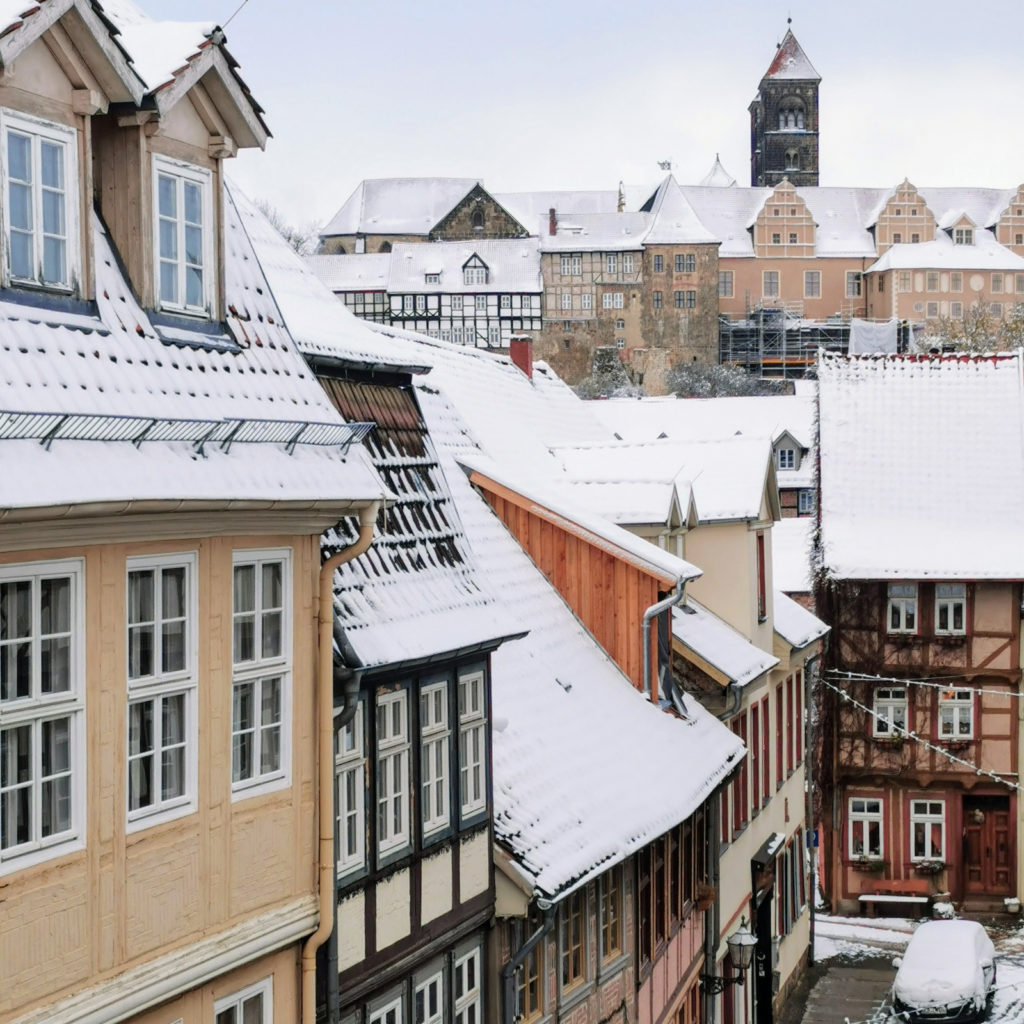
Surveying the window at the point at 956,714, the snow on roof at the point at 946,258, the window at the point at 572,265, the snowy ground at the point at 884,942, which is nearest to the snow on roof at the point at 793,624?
the snowy ground at the point at 884,942

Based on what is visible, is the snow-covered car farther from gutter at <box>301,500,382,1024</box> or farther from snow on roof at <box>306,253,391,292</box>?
snow on roof at <box>306,253,391,292</box>

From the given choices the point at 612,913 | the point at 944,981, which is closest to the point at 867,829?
the point at 944,981

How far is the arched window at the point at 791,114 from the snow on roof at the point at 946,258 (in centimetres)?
2795

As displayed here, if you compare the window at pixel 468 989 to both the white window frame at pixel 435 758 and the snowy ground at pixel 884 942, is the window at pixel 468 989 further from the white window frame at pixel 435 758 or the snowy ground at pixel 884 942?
the snowy ground at pixel 884 942

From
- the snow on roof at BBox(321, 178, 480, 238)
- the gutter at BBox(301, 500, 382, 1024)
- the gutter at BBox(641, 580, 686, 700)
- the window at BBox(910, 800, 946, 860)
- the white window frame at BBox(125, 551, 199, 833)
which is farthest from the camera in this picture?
the snow on roof at BBox(321, 178, 480, 238)

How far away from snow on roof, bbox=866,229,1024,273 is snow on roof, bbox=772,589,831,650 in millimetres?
83894

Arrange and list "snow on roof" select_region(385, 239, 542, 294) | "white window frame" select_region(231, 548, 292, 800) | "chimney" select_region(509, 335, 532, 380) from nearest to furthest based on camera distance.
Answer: "white window frame" select_region(231, 548, 292, 800)
"chimney" select_region(509, 335, 532, 380)
"snow on roof" select_region(385, 239, 542, 294)

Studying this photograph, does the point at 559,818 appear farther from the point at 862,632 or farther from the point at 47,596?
the point at 862,632

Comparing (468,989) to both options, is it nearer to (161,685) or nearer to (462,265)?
(161,685)

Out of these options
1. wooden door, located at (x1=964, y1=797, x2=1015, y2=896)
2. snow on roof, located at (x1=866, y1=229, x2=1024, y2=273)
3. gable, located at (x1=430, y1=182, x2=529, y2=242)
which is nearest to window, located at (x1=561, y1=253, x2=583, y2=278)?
gable, located at (x1=430, y1=182, x2=529, y2=242)

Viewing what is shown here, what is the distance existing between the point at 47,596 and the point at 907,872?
25.9m

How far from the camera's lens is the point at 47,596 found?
6.16 meters

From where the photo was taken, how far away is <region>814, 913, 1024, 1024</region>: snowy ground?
81.6 feet

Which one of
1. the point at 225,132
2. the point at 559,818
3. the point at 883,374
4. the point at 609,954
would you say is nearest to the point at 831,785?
the point at 883,374
